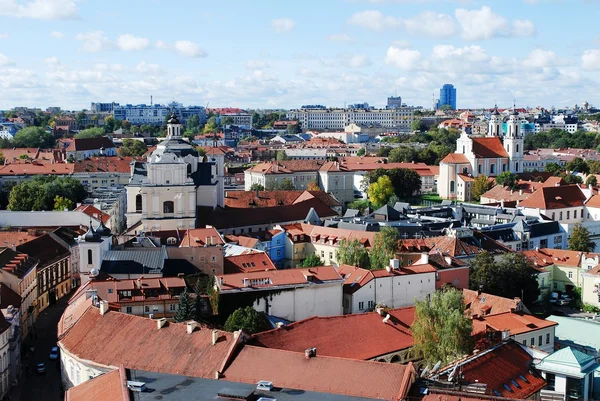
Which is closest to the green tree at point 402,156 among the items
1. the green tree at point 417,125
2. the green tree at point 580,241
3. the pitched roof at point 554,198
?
the pitched roof at point 554,198

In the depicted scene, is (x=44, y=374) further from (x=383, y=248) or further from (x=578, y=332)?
(x=578, y=332)

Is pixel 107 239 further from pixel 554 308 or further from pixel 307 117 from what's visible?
pixel 307 117

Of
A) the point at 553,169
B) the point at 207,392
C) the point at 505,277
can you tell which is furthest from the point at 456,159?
the point at 207,392

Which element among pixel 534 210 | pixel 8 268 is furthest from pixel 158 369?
pixel 534 210

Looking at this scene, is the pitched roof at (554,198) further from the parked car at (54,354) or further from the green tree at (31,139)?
the green tree at (31,139)

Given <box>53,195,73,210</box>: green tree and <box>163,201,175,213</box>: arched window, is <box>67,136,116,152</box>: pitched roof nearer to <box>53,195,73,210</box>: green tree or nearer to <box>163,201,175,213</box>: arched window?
<box>53,195,73,210</box>: green tree
